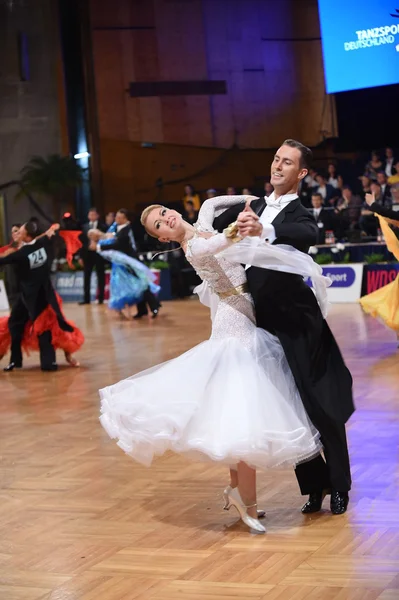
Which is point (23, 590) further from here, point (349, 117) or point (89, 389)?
point (349, 117)

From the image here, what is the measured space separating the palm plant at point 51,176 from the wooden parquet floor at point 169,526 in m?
12.8

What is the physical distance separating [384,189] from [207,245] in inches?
406

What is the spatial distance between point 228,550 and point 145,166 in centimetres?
1573

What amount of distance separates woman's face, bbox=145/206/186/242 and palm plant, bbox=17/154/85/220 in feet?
49.9

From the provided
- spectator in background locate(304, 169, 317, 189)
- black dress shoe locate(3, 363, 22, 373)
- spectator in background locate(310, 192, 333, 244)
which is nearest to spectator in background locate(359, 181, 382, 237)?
spectator in background locate(310, 192, 333, 244)

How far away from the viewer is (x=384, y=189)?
1330 centimetres

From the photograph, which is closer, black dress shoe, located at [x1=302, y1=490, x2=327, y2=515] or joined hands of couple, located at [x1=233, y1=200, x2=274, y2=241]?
joined hands of couple, located at [x1=233, y1=200, x2=274, y2=241]

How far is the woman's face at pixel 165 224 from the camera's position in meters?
3.63

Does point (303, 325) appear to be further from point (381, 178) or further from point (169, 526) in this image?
point (381, 178)

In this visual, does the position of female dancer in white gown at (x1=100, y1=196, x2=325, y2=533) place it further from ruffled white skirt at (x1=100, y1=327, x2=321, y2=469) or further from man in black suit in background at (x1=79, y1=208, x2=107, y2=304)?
man in black suit in background at (x1=79, y1=208, x2=107, y2=304)

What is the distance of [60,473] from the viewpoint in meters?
4.62

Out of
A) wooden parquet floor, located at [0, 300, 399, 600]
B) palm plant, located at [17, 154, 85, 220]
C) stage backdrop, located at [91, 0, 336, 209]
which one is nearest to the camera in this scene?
wooden parquet floor, located at [0, 300, 399, 600]

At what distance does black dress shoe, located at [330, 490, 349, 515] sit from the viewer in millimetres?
3664

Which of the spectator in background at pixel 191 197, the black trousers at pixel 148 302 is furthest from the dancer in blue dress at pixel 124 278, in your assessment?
the spectator in background at pixel 191 197
